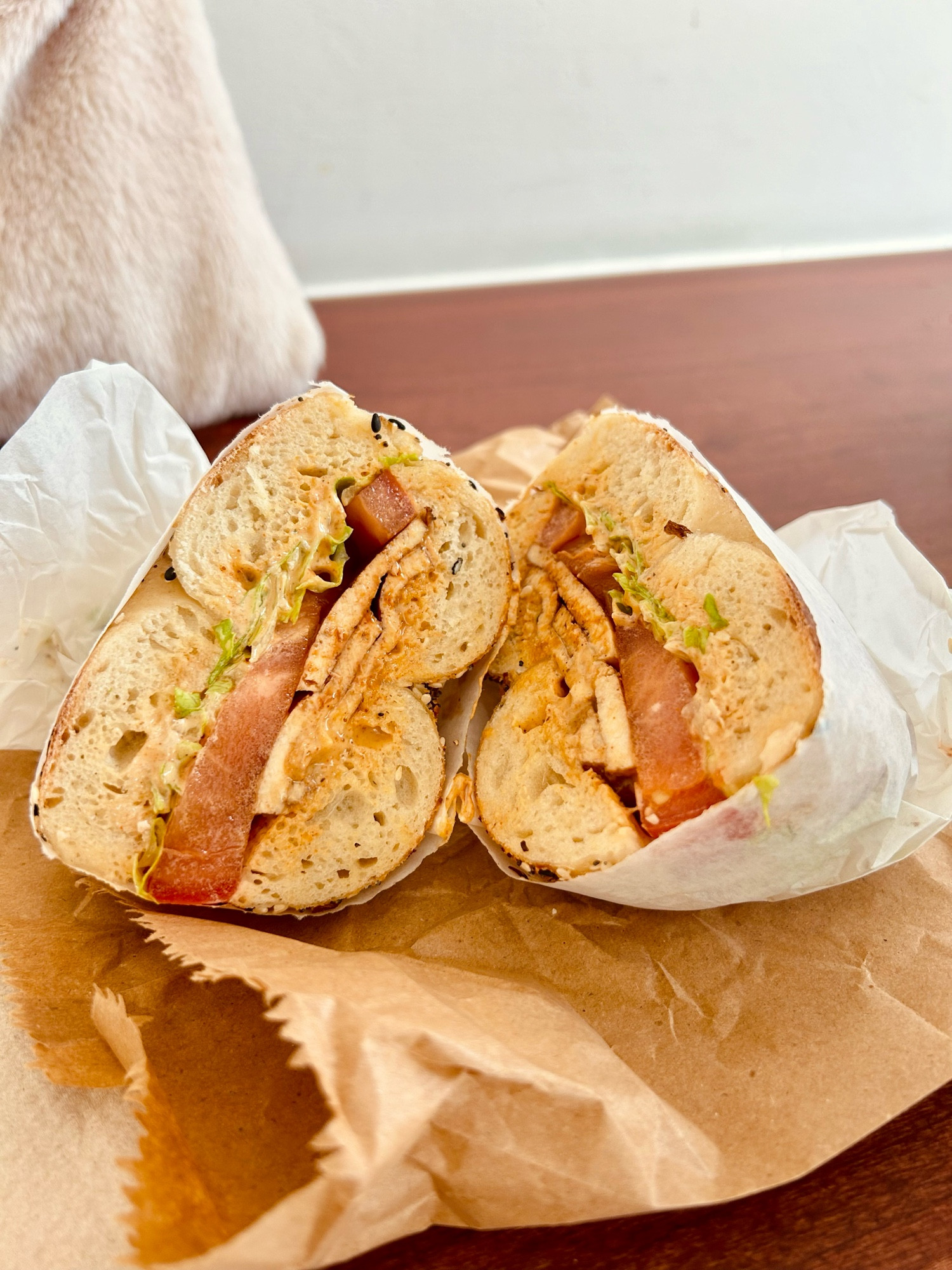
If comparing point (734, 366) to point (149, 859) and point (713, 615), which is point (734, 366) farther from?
point (149, 859)

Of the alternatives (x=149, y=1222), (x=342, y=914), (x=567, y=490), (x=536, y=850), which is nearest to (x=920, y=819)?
(x=536, y=850)

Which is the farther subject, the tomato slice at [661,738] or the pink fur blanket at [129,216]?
the pink fur blanket at [129,216]

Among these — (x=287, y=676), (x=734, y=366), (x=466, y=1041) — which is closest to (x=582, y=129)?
(x=734, y=366)

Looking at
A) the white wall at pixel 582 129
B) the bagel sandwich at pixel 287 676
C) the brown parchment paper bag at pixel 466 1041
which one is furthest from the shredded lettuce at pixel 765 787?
the white wall at pixel 582 129

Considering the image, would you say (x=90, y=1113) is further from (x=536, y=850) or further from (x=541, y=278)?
(x=541, y=278)

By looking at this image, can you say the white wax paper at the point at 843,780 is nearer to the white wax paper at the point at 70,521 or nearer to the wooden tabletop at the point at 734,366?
the wooden tabletop at the point at 734,366

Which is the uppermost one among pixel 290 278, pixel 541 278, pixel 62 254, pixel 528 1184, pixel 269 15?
pixel 269 15

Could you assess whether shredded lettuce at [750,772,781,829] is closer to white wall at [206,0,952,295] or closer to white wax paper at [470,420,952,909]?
white wax paper at [470,420,952,909]
